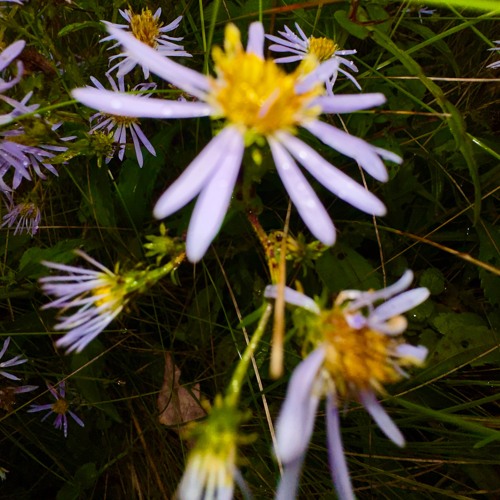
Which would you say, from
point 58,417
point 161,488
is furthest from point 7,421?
point 161,488

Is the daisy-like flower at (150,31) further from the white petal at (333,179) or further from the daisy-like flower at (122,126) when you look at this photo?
the white petal at (333,179)

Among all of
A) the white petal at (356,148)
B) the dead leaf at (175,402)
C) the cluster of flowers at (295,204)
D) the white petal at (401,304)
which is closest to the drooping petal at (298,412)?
the cluster of flowers at (295,204)

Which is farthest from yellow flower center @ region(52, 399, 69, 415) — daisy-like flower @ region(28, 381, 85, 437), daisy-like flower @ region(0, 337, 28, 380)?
daisy-like flower @ region(0, 337, 28, 380)

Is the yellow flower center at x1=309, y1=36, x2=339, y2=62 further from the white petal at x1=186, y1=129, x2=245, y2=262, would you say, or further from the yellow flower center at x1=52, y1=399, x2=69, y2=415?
the yellow flower center at x1=52, y1=399, x2=69, y2=415

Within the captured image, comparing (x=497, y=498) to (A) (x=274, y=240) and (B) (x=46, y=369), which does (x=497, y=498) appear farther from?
(B) (x=46, y=369)

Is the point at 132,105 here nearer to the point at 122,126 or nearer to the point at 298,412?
the point at 298,412

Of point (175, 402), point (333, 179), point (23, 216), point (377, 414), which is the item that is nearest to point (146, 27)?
point (23, 216)

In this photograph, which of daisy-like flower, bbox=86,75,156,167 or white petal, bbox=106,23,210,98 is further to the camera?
daisy-like flower, bbox=86,75,156,167
